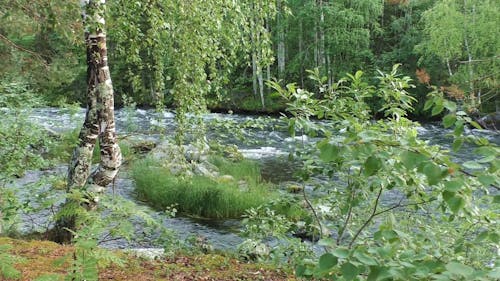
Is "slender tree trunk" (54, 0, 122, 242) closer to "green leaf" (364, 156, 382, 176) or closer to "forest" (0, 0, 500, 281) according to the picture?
"forest" (0, 0, 500, 281)

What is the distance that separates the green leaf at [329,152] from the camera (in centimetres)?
148

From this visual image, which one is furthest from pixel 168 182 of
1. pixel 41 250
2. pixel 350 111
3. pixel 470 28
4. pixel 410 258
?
pixel 470 28

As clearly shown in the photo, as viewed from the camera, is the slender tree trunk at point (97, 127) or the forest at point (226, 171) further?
the slender tree trunk at point (97, 127)

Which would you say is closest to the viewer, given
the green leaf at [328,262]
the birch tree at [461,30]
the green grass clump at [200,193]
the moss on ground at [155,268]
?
the green leaf at [328,262]

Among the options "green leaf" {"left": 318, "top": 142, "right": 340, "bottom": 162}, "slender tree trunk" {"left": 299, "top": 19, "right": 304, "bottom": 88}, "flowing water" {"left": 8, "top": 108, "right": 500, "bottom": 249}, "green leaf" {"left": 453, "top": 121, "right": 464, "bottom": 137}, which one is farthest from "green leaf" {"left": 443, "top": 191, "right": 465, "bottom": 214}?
"slender tree trunk" {"left": 299, "top": 19, "right": 304, "bottom": 88}

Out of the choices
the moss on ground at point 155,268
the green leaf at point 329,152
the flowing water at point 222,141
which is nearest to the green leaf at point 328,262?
the green leaf at point 329,152

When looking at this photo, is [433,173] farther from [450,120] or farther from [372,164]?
[450,120]

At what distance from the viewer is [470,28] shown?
2159 cm

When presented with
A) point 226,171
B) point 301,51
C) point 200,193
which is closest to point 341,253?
point 200,193

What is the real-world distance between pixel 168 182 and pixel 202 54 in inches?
213

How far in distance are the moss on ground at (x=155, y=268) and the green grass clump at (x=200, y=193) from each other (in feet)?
10.3

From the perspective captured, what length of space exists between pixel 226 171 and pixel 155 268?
6.18m

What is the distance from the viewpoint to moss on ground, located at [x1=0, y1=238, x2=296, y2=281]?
14.6 feet

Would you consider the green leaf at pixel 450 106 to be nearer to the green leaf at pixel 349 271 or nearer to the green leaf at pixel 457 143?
the green leaf at pixel 457 143
